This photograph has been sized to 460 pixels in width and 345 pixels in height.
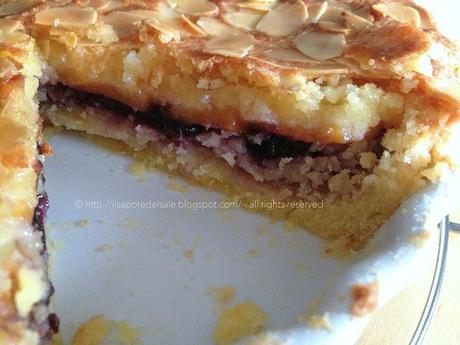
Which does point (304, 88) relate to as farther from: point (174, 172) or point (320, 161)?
point (174, 172)

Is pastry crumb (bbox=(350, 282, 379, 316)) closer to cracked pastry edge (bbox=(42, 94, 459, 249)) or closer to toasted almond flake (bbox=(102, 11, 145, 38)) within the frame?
cracked pastry edge (bbox=(42, 94, 459, 249))

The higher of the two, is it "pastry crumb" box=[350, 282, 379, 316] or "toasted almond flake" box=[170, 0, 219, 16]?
"toasted almond flake" box=[170, 0, 219, 16]

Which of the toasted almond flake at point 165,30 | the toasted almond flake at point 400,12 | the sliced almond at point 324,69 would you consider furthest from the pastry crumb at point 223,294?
the toasted almond flake at point 400,12

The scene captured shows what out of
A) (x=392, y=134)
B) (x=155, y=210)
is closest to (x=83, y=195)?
(x=155, y=210)

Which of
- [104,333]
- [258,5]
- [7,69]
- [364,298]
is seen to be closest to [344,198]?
[364,298]

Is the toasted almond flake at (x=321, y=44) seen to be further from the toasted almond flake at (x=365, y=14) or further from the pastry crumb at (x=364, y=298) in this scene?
the pastry crumb at (x=364, y=298)

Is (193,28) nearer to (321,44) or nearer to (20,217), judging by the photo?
(321,44)

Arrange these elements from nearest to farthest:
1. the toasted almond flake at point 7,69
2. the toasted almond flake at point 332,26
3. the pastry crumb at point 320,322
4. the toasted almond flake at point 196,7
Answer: the pastry crumb at point 320,322
the toasted almond flake at point 7,69
the toasted almond flake at point 332,26
the toasted almond flake at point 196,7

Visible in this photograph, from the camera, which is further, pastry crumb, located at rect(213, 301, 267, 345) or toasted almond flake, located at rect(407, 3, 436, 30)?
toasted almond flake, located at rect(407, 3, 436, 30)

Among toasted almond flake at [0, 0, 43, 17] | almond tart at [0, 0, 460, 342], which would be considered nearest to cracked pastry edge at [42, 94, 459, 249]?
almond tart at [0, 0, 460, 342]
